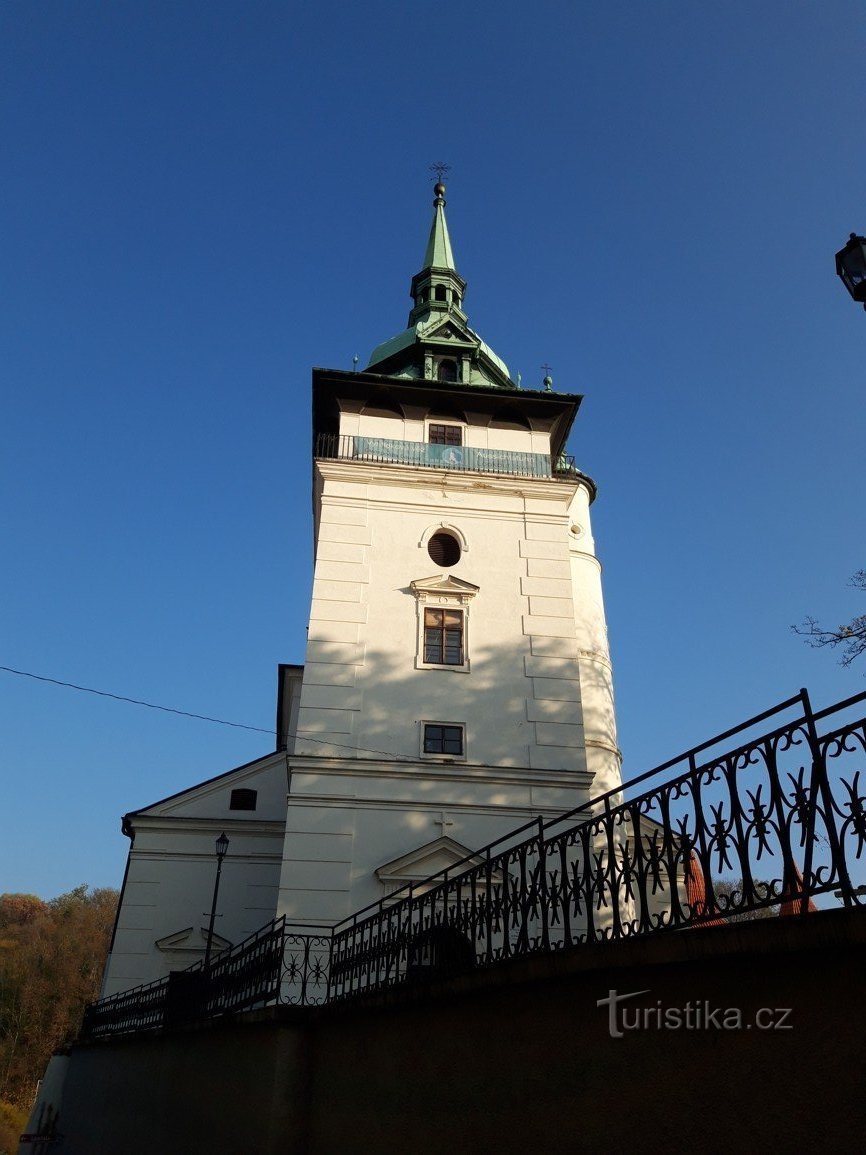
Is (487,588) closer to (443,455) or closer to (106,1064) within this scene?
(443,455)

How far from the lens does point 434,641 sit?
20.7 m

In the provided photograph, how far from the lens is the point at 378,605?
20.8 meters

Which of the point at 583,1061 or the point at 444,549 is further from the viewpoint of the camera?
the point at 444,549

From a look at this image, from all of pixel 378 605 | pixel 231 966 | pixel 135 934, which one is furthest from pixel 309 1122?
pixel 135 934

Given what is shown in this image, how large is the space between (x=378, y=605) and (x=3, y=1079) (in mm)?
56362

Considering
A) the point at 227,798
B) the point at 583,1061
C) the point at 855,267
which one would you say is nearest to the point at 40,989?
the point at 227,798

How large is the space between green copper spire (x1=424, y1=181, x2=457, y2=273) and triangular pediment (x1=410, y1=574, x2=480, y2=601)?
57.2 feet

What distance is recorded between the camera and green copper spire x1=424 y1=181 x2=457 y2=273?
34.6m

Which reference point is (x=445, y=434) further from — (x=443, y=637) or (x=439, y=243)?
(x=439, y=243)

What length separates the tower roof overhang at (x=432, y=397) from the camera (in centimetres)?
2439

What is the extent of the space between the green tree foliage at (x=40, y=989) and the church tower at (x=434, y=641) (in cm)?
4683

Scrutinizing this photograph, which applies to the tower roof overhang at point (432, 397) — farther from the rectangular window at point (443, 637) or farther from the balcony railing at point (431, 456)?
the rectangular window at point (443, 637)

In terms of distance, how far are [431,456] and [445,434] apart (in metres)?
1.29

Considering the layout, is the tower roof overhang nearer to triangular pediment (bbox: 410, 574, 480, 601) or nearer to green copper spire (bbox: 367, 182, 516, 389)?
green copper spire (bbox: 367, 182, 516, 389)
